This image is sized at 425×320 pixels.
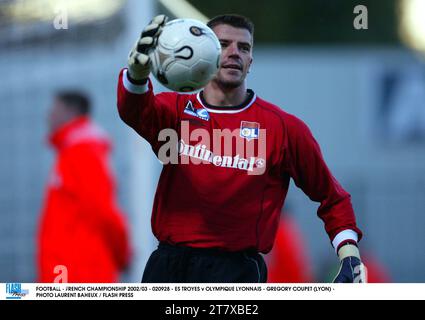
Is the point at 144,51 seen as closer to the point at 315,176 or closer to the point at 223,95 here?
the point at 223,95

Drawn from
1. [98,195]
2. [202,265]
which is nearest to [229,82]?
[202,265]

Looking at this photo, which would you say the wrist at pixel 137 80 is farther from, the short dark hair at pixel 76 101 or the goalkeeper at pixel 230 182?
the short dark hair at pixel 76 101

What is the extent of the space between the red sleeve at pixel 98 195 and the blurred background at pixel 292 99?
474 millimetres

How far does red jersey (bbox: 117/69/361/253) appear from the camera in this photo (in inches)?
123

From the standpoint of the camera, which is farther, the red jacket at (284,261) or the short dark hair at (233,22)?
the red jacket at (284,261)

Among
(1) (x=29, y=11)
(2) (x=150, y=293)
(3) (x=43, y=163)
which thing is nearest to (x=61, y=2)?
(1) (x=29, y=11)

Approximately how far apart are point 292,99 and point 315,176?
3223mm

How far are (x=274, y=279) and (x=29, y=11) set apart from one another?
200 centimetres

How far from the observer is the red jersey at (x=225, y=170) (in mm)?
3125

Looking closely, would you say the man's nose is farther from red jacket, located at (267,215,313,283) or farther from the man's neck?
red jacket, located at (267,215,313,283)

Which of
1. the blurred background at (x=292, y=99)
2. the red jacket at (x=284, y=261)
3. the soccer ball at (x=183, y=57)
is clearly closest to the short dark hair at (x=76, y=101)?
the blurred background at (x=292, y=99)

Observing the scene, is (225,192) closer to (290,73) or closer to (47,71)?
(47,71)

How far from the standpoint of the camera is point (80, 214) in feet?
15.1

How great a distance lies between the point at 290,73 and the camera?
23.1 feet
